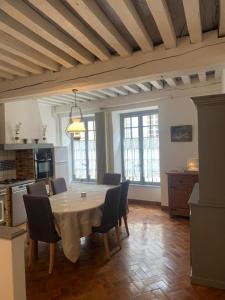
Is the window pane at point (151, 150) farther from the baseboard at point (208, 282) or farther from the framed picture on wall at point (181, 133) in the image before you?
the baseboard at point (208, 282)

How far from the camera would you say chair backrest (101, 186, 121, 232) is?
3145 millimetres

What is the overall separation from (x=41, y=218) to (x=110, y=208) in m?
0.87

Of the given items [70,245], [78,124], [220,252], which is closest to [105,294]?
[70,245]

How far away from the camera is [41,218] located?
2877 millimetres

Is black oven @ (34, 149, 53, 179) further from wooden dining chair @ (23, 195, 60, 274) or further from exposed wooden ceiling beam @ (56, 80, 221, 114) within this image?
wooden dining chair @ (23, 195, 60, 274)

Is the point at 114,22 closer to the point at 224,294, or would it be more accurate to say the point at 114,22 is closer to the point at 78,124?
the point at 78,124

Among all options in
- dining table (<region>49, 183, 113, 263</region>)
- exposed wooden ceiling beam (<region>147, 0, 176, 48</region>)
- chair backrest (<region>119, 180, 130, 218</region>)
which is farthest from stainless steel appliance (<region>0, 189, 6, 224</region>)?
exposed wooden ceiling beam (<region>147, 0, 176, 48</region>)

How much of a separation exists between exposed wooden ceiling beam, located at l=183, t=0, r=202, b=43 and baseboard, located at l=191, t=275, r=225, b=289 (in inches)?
99.1

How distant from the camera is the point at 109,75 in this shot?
10.8 ft

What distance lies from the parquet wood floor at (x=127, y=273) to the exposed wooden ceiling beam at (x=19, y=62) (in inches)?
102

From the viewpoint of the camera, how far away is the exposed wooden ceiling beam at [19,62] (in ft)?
9.98

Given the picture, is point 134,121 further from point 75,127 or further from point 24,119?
point 75,127

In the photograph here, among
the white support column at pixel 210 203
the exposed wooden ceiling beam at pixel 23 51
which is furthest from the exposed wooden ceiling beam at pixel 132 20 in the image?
the exposed wooden ceiling beam at pixel 23 51

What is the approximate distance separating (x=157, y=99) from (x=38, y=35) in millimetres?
3283
